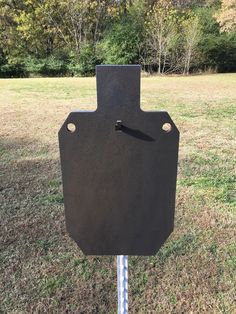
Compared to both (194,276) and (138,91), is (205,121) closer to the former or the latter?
(194,276)

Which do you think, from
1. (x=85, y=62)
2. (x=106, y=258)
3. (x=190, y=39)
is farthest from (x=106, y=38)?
(x=106, y=258)

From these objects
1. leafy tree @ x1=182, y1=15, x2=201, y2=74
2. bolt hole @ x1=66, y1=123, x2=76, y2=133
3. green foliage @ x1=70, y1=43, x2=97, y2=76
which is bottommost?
green foliage @ x1=70, y1=43, x2=97, y2=76

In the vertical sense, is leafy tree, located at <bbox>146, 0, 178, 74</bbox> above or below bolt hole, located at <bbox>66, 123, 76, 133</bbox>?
below

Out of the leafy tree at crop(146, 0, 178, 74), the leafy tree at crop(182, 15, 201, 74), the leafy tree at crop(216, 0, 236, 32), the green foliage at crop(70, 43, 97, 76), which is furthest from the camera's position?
the green foliage at crop(70, 43, 97, 76)

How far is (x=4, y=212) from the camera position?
268 centimetres

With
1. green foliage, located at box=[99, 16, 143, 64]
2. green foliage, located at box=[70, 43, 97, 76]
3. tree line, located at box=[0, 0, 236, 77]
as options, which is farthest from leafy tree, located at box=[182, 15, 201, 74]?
green foliage, located at box=[70, 43, 97, 76]

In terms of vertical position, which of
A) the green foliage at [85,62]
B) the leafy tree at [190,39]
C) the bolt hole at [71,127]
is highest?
the bolt hole at [71,127]

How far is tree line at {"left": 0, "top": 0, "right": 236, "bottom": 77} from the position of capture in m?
21.1

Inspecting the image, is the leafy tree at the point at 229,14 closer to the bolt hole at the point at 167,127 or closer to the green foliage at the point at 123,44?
the green foliage at the point at 123,44

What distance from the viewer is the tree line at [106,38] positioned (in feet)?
69.2

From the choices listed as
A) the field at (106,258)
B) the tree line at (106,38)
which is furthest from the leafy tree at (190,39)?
the field at (106,258)

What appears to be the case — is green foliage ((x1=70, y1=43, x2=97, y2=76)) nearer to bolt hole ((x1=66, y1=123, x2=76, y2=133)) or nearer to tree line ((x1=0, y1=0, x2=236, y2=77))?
tree line ((x1=0, y1=0, x2=236, y2=77))

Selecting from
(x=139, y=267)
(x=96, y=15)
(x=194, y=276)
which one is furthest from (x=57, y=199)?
(x=96, y=15)

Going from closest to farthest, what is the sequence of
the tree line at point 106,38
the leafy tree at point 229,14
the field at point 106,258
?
1. the field at point 106,258
2. the leafy tree at point 229,14
3. the tree line at point 106,38
